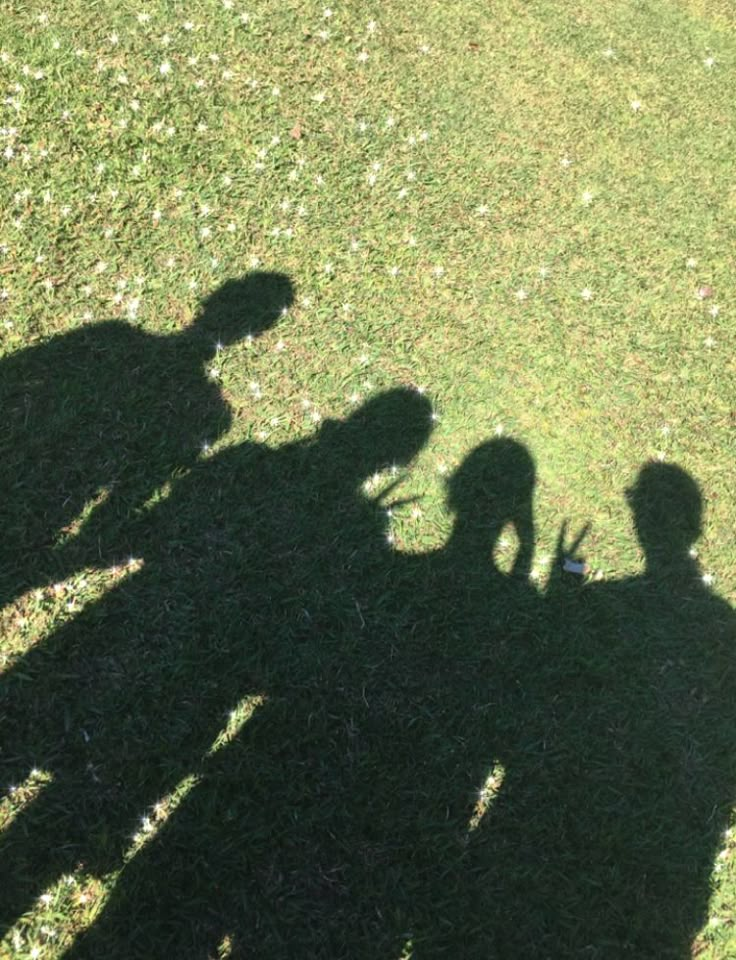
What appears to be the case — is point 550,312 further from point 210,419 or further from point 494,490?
point 210,419

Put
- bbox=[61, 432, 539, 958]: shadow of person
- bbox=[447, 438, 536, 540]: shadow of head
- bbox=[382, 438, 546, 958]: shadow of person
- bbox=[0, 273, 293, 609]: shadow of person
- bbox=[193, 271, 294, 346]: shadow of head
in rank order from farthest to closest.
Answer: bbox=[193, 271, 294, 346]: shadow of head
bbox=[447, 438, 536, 540]: shadow of head
bbox=[0, 273, 293, 609]: shadow of person
bbox=[382, 438, 546, 958]: shadow of person
bbox=[61, 432, 539, 958]: shadow of person

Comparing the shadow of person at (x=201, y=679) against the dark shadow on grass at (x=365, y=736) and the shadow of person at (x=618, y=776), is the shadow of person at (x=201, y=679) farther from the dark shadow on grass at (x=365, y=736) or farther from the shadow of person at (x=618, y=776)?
the shadow of person at (x=618, y=776)

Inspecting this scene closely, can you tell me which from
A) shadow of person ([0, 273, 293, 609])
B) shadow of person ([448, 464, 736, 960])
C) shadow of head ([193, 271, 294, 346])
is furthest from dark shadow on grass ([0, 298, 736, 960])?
shadow of head ([193, 271, 294, 346])

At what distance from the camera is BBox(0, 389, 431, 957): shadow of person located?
3152 millimetres

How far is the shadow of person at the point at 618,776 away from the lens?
3.30 meters

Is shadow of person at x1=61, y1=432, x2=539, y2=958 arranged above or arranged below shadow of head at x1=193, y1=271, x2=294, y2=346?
below

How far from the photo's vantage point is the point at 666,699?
3854 mm

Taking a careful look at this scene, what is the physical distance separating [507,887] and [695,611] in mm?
1823

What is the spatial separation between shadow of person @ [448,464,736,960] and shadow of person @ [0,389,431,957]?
37.7 inches

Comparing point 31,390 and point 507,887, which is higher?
point 31,390

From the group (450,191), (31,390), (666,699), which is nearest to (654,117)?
(450,191)

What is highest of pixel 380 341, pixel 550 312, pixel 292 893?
pixel 380 341

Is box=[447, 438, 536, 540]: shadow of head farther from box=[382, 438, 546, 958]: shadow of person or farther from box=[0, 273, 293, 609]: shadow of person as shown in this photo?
box=[0, 273, 293, 609]: shadow of person

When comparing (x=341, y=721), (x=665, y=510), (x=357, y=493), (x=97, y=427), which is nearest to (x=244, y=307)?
(x=97, y=427)
